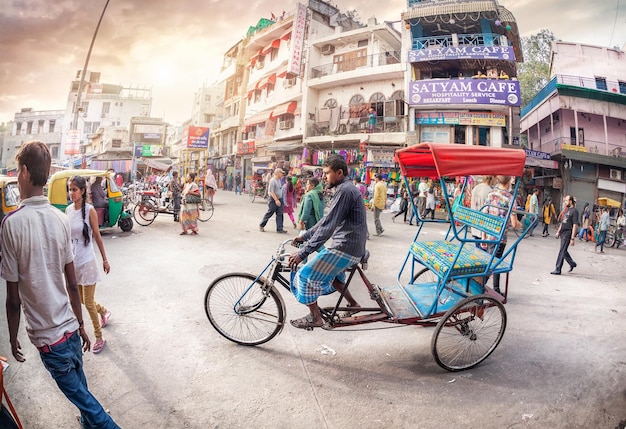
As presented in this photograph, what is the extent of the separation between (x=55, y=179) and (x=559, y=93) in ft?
87.0

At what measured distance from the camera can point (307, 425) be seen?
8.07 ft

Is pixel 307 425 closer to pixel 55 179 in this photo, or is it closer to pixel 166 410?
pixel 166 410

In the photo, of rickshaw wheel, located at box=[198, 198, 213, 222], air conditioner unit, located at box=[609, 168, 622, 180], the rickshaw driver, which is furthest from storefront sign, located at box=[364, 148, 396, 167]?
the rickshaw driver

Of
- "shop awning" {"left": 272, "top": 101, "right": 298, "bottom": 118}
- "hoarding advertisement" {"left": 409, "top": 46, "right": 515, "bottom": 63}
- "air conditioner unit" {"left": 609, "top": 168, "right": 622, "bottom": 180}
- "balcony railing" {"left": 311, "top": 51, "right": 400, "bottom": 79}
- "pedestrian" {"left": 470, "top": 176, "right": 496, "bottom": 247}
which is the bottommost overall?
"pedestrian" {"left": 470, "top": 176, "right": 496, "bottom": 247}

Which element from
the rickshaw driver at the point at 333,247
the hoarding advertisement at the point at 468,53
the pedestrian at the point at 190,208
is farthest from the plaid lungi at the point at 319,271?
the hoarding advertisement at the point at 468,53

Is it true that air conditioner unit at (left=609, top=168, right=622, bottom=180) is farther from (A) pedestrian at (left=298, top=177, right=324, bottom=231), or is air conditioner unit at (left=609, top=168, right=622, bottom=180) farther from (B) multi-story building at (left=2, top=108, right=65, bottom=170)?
(B) multi-story building at (left=2, top=108, right=65, bottom=170)

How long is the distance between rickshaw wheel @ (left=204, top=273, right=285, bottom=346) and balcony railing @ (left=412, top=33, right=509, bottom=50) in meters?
23.6

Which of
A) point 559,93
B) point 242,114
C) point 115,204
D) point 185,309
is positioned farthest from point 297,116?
point 185,309

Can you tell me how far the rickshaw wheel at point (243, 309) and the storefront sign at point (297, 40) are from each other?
25617 millimetres

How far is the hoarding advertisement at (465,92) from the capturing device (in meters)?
19.5

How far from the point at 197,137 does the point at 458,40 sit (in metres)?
19.4

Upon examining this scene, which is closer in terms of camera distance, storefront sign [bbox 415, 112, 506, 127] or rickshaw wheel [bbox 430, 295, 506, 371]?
rickshaw wheel [bbox 430, 295, 506, 371]

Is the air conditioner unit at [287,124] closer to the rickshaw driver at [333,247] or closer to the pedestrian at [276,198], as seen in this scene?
the pedestrian at [276,198]

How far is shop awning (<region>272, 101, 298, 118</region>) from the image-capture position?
28.6m
